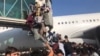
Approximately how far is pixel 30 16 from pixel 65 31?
43.8 feet

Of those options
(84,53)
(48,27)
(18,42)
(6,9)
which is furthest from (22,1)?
(84,53)

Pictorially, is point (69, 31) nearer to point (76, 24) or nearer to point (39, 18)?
point (76, 24)

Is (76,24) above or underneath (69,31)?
above

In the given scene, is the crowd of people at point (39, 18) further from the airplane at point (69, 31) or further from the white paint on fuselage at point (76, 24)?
the white paint on fuselage at point (76, 24)

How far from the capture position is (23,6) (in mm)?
17719

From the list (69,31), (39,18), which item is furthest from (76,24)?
(39,18)

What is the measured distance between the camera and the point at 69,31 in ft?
97.2

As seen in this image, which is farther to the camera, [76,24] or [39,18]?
[76,24]

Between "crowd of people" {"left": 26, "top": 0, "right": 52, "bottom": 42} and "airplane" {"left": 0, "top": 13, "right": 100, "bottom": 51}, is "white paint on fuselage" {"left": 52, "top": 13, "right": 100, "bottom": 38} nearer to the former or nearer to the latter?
"airplane" {"left": 0, "top": 13, "right": 100, "bottom": 51}

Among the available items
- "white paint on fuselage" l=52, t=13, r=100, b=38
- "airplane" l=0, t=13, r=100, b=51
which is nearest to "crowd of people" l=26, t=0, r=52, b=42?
"airplane" l=0, t=13, r=100, b=51

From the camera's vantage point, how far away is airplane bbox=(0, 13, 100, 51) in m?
23.5

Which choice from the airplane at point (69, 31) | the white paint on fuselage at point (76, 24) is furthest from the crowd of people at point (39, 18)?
the white paint on fuselage at point (76, 24)

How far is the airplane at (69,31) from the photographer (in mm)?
23469

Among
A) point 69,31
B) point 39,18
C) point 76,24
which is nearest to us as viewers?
point 39,18
